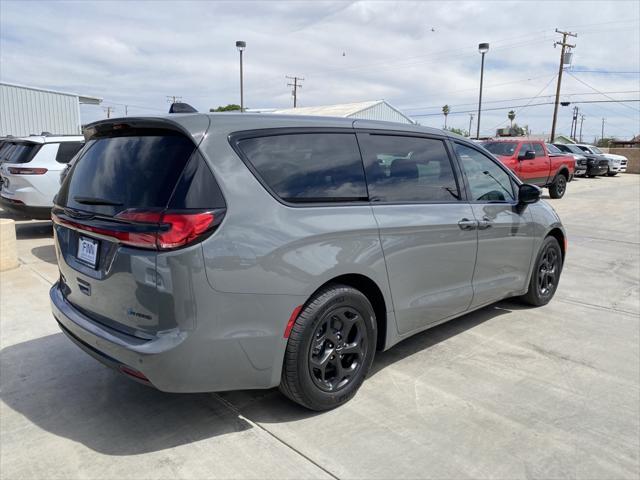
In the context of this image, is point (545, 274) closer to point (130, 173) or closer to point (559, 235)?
point (559, 235)

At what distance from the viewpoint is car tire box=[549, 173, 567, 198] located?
16422mm

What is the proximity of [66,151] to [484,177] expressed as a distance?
764cm

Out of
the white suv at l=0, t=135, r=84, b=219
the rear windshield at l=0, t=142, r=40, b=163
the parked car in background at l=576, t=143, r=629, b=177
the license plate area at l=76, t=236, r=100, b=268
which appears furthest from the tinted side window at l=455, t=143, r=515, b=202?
the parked car in background at l=576, t=143, r=629, b=177

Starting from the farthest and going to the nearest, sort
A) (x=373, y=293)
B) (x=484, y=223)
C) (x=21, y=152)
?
(x=21, y=152) < (x=484, y=223) < (x=373, y=293)

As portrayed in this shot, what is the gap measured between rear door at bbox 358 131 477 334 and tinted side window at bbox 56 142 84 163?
23.7ft

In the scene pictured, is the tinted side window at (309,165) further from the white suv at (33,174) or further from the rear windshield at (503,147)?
the rear windshield at (503,147)

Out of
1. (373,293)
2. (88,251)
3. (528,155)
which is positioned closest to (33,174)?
(88,251)

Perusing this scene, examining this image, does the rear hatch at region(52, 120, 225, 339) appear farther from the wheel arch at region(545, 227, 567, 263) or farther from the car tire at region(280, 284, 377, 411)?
the wheel arch at region(545, 227, 567, 263)

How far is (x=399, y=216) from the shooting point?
11.1 ft

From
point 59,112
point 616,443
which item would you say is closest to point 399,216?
point 616,443

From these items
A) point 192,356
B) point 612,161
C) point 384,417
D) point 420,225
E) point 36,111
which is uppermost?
point 36,111

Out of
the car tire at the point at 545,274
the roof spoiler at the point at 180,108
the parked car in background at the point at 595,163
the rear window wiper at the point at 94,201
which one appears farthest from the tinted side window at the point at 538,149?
the rear window wiper at the point at 94,201

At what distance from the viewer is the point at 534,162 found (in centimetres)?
1551

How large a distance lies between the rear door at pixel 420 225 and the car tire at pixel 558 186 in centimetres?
1409
